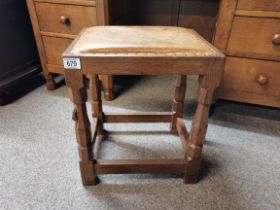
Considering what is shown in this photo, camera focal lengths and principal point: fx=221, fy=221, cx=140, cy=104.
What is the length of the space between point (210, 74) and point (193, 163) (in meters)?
0.27

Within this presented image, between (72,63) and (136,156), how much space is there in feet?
1.40

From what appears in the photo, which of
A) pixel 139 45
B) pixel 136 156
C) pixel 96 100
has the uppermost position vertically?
pixel 139 45

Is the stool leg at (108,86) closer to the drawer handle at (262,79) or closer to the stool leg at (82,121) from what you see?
the stool leg at (82,121)

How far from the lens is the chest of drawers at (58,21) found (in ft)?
3.00

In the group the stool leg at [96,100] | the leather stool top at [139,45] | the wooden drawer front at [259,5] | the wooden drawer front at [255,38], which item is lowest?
the stool leg at [96,100]

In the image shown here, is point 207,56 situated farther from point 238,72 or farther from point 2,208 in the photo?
point 2,208

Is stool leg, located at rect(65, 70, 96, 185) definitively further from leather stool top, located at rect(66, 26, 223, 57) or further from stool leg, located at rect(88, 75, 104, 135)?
stool leg, located at rect(88, 75, 104, 135)

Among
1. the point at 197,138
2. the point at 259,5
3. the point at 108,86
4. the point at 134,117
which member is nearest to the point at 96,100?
the point at 134,117

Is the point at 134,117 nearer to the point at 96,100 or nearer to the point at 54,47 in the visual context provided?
the point at 96,100

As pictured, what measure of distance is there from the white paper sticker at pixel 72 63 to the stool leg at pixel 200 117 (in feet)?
0.99

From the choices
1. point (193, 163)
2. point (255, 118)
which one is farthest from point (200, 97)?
point (255, 118)

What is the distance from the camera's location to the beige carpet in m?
0.64

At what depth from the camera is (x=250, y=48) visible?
0.84m

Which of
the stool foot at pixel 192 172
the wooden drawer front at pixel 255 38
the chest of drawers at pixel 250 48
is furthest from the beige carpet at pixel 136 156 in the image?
the wooden drawer front at pixel 255 38
